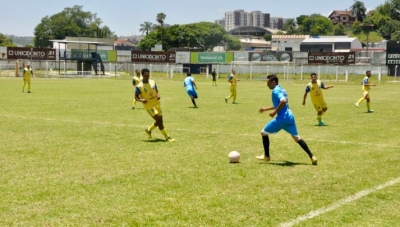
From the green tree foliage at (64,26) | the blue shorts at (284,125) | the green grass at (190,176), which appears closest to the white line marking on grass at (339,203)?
the green grass at (190,176)

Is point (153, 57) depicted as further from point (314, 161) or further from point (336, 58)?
point (314, 161)

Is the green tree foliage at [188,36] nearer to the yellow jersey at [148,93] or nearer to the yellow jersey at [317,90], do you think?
the yellow jersey at [317,90]

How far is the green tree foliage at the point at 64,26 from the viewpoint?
185375 millimetres

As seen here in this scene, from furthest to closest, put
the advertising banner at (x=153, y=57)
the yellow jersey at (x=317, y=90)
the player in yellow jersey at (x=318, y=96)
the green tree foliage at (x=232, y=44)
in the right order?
the green tree foliage at (x=232, y=44)
the advertising banner at (x=153, y=57)
the yellow jersey at (x=317, y=90)
the player in yellow jersey at (x=318, y=96)

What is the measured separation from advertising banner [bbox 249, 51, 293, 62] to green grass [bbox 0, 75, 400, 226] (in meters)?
62.4

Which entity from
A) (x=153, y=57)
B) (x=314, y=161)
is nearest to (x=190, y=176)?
(x=314, y=161)

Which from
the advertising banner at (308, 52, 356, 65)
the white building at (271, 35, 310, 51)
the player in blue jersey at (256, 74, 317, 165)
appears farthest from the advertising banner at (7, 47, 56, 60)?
the white building at (271, 35, 310, 51)

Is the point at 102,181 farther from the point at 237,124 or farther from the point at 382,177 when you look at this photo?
the point at 237,124

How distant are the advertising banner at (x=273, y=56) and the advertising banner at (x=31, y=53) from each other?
28.2 m

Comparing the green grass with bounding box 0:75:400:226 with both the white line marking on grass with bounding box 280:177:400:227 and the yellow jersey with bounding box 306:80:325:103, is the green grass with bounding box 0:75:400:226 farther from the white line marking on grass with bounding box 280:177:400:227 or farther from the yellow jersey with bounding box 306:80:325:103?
the yellow jersey with bounding box 306:80:325:103

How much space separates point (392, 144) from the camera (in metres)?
15.4

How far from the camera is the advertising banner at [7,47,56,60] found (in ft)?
266

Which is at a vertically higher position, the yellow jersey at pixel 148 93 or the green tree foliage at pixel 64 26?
the green tree foliage at pixel 64 26

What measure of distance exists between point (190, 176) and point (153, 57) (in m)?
75.4
